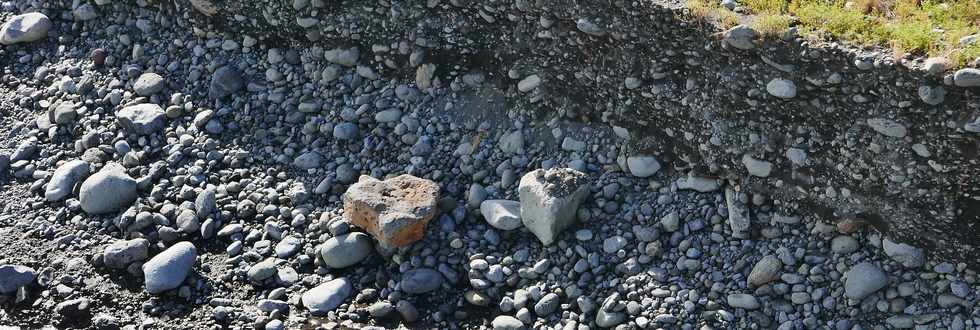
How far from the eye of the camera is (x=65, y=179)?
329 inches

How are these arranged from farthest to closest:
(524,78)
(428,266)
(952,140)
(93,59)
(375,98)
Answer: (93,59) < (375,98) < (524,78) < (428,266) < (952,140)

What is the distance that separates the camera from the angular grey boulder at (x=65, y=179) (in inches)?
328

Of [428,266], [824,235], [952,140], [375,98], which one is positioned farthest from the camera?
[375,98]

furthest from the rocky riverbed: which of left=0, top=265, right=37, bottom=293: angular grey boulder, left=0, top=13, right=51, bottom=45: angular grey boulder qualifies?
left=0, top=13, right=51, bottom=45: angular grey boulder

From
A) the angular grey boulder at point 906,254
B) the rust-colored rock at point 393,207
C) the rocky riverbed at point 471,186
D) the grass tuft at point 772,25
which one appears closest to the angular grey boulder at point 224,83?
the rocky riverbed at point 471,186

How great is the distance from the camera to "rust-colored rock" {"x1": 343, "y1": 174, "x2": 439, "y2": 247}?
718cm

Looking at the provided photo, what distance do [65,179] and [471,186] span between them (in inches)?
127

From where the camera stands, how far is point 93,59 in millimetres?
9562

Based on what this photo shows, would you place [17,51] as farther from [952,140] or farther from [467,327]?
[952,140]

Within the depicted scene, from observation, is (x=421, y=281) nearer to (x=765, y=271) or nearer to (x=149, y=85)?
(x=765, y=271)

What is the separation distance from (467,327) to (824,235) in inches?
91.6

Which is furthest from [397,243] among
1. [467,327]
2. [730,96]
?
[730,96]

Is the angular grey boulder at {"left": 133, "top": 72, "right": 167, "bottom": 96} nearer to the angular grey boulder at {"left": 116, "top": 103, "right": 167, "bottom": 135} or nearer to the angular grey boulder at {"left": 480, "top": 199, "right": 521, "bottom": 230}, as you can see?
the angular grey boulder at {"left": 116, "top": 103, "right": 167, "bottom": 135}

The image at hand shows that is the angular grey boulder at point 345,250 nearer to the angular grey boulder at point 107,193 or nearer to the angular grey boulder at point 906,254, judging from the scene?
the angular grey boulder at point 107,193
